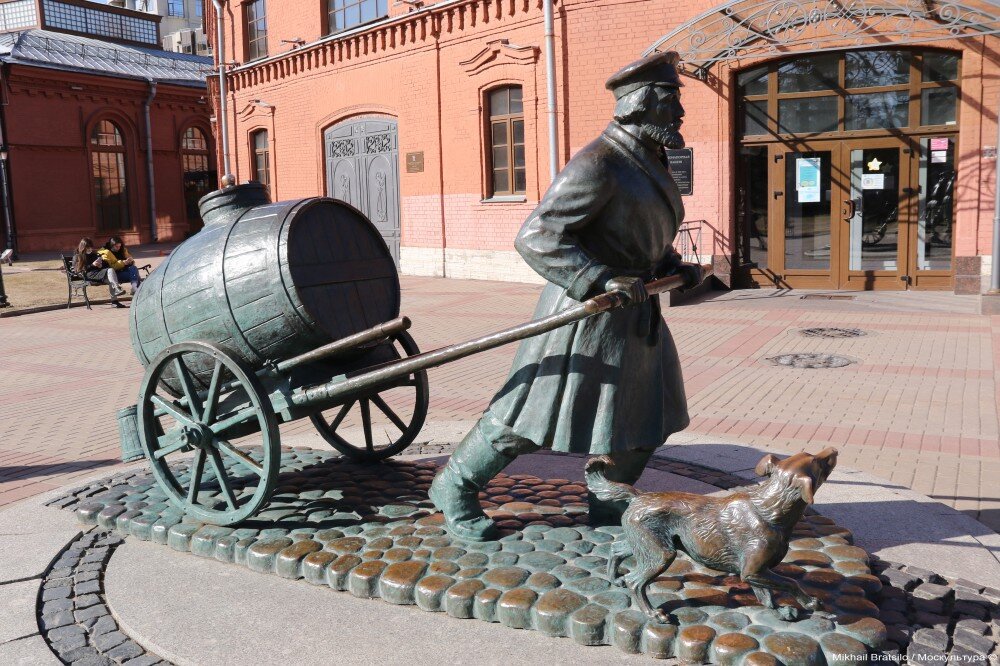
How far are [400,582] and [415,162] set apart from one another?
600 inches

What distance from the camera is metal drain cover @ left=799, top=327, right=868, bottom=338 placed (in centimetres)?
1016

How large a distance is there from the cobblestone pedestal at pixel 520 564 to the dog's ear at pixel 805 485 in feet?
1.40

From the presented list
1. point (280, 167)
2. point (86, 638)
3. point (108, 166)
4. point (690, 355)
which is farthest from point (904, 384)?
point (108, 166)

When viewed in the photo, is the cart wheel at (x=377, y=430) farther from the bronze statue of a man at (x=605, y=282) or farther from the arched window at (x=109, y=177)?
the arched window at (x=109, y=177)

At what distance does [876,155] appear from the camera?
1383 cm

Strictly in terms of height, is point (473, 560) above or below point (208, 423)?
below

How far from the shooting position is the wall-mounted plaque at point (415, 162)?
1788 centimetres

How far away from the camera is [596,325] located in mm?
3492

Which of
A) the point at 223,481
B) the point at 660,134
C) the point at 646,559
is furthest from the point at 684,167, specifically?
the point at 646,559

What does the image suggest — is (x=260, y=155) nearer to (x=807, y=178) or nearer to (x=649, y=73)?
(x=807, y=178)

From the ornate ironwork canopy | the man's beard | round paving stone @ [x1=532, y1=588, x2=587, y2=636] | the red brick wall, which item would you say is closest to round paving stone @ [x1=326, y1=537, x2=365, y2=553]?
round paving stone @ [x1=532, y1=588, x2=587, y2=636]

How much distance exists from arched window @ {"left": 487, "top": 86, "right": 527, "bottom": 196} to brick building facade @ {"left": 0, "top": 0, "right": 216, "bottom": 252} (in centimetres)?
1626

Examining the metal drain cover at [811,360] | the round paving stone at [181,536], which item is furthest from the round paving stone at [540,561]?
the metal drain cover at [811,360]

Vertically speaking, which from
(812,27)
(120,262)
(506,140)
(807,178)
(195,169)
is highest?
(812,27)
